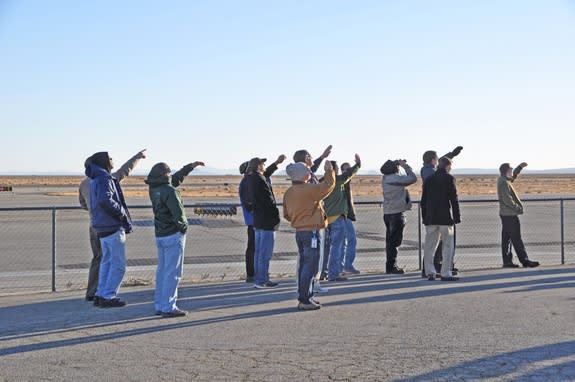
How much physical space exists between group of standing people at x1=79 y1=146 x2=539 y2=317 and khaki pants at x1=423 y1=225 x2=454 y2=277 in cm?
2

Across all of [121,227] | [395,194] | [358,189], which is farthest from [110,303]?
[358,189]

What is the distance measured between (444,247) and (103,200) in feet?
17.4

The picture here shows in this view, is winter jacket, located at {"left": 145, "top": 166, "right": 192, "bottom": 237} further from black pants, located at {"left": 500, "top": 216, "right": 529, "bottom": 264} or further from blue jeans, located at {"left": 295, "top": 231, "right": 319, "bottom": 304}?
black pants, located at {"left": 500, "top": 216, "right": 529, "bottom": 264}

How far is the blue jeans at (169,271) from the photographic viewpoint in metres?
8.64

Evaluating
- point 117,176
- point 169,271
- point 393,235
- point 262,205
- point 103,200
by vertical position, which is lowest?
point 169,271

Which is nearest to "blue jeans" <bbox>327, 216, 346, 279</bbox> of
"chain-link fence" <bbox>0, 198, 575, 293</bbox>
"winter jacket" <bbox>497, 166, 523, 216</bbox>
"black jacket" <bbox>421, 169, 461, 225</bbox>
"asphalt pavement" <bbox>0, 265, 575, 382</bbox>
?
"asphalt pavement" <bbox>0, 265, 575, 382</bbox>

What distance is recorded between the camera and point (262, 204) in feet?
35.3

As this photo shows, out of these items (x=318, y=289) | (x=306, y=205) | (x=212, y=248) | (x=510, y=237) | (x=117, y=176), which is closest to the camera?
(x=306, y=205)

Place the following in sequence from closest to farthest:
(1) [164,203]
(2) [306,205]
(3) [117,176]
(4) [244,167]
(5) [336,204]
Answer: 1. (1) [164,203]
2. (2) [306,205]
3. (3) [117,176]
4. (5) [336,204]
5. (4) [244,167]

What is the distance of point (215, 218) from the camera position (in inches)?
1084

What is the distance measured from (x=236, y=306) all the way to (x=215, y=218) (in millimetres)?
18319

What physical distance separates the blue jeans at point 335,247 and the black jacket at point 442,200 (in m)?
1.36

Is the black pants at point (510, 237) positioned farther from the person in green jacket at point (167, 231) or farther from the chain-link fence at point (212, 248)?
the person in green jacket at point (167, 231)

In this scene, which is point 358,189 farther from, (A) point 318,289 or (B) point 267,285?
(A) point 318,289
